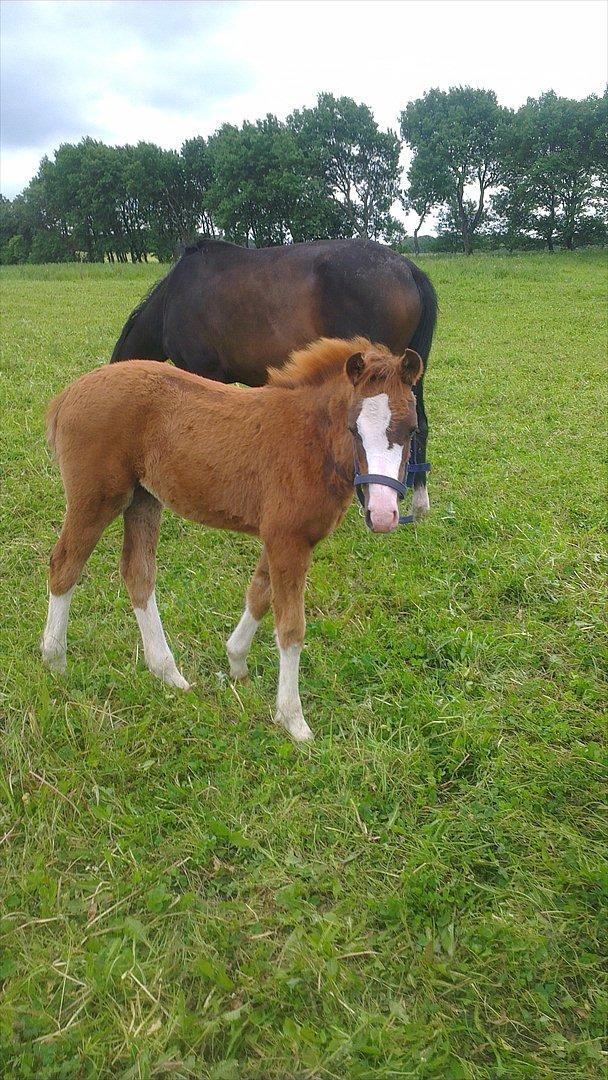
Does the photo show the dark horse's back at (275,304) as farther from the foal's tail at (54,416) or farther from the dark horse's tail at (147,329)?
the foal's tail at (54,416)

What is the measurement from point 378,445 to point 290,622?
3.23 ft

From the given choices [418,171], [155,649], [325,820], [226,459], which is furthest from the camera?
[418,171]

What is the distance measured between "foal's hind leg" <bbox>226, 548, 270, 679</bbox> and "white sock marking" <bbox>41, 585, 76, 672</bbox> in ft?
2.84

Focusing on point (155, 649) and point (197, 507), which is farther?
point (155, 649)

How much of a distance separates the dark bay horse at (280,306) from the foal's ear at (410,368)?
90.4 inches

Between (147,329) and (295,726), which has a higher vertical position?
(147,329)

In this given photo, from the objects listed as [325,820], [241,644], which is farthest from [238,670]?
[325,820]

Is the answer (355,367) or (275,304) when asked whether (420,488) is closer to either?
(275,304)

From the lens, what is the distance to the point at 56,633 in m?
3.20

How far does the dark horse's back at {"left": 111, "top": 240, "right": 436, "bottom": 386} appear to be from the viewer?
5125 millimetres

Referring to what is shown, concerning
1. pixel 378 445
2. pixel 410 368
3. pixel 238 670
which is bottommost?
pixel 238 670

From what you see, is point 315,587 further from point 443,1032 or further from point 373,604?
point 443,1032

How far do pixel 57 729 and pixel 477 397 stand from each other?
273 inches

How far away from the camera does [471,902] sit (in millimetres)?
2162
